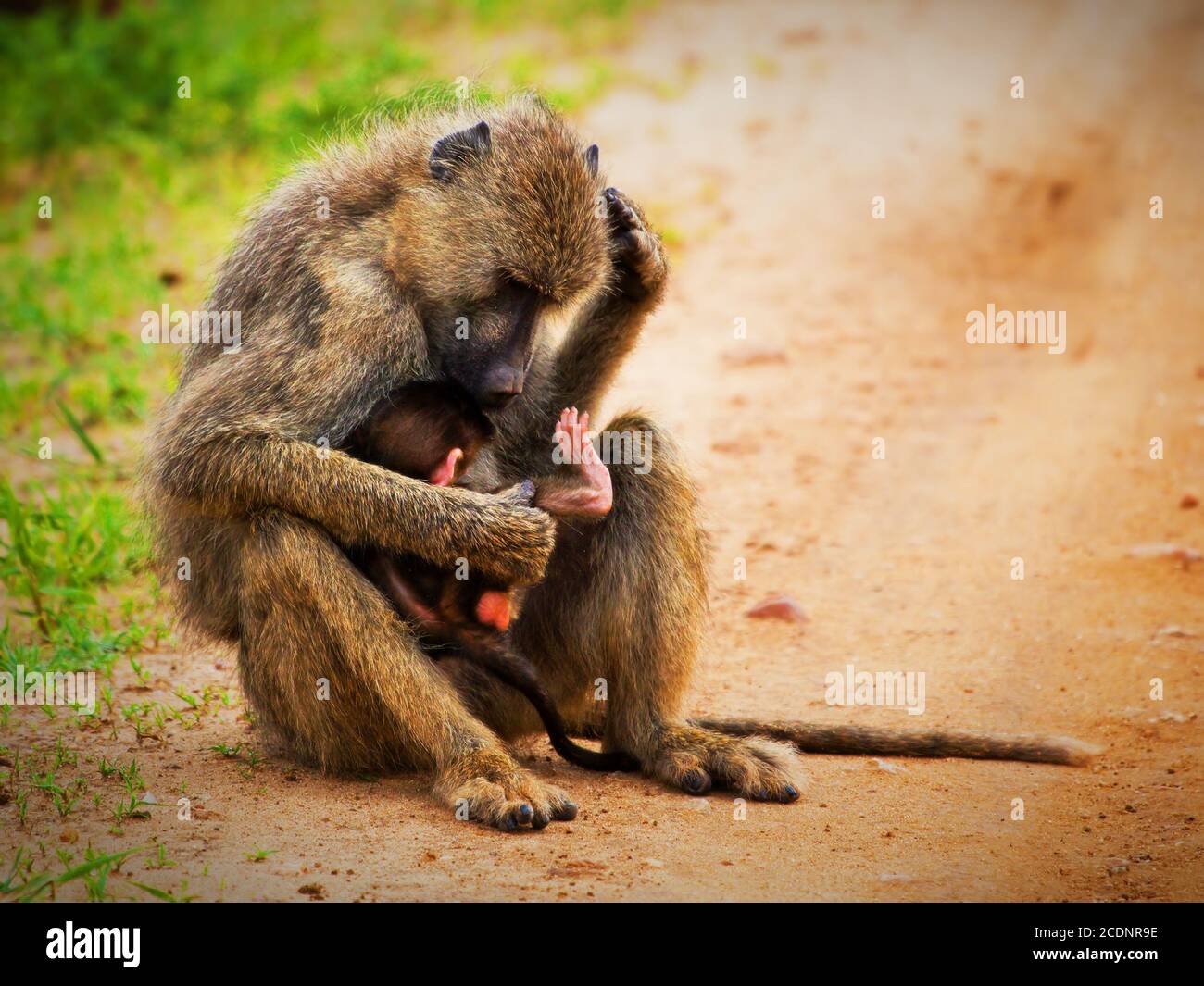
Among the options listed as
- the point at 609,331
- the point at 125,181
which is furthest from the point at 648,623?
the point at 125,181

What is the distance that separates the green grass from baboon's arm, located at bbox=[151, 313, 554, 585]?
1.02 metres

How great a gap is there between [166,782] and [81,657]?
3.87ft

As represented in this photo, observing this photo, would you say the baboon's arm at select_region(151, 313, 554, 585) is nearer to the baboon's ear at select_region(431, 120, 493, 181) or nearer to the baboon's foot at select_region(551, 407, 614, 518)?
the baboon's foot at select_region(551, 407, 614, 518)

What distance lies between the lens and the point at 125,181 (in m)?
10.7

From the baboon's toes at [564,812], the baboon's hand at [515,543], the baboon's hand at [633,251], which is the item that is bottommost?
the baboon's toes at [564,812]

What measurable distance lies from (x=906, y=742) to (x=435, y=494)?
1802mm

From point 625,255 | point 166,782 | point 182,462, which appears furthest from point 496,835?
point 625,255

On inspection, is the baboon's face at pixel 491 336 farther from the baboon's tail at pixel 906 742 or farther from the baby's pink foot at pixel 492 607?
the baboon's tail at pixel 906 742

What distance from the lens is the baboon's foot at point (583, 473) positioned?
4.46 metres

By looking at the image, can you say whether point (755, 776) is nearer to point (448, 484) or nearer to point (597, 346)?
point (448, 484)

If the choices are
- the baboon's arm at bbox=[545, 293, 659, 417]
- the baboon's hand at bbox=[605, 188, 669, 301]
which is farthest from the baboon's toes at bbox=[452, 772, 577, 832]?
the baboon's hand at bbox=[605, 188, 669, 301]

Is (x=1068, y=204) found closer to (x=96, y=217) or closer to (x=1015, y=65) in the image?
(x=1015, y=65)

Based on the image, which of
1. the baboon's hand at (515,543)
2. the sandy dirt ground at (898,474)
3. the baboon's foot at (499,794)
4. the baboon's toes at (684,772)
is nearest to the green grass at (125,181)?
the sandy dirt ground at (898,474)

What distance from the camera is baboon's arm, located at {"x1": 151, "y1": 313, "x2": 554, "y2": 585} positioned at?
4148 millimetres
